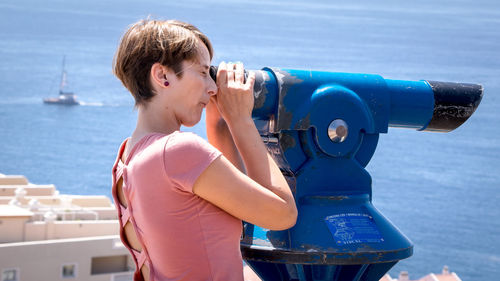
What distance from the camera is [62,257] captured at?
46.2 ft

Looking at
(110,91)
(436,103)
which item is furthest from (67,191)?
(436,103)

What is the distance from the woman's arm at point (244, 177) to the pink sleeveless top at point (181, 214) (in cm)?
2

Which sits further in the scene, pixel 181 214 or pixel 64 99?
pixel 64 99

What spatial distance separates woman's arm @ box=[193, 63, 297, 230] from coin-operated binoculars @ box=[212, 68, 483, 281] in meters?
0.05

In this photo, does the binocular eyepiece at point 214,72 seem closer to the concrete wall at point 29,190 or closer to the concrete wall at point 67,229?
the concrete wall at point 67,229

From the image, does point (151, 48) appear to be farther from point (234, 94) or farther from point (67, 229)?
point (67, 229)

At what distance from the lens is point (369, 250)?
113 cm

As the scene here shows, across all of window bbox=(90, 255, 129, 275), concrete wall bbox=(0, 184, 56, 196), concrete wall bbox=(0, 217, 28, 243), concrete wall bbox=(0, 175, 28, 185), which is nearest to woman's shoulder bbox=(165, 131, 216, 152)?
concrete wall bbox=(0, 217, 28, 243)

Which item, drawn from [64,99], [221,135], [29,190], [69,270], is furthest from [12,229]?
[64,99]

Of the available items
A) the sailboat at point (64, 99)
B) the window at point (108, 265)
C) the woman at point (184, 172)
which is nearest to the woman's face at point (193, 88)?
the woman at point (184, 172)

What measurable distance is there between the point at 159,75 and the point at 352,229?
1.10 feet

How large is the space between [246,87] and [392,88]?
248mm

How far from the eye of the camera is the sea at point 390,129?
88.6 ft

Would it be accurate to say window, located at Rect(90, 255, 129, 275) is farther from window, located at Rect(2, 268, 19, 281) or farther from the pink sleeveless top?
the pink sleeveless top
